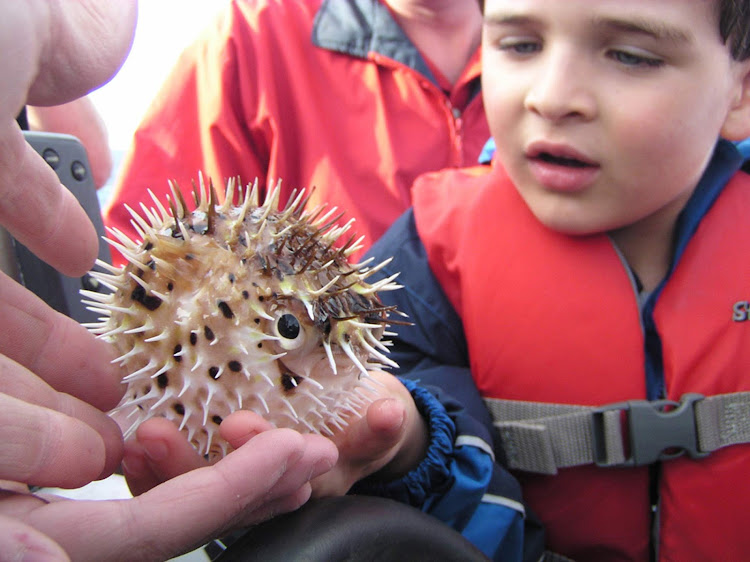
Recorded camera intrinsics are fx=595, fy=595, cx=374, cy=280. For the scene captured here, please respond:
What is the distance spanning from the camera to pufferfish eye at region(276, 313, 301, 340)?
84cm

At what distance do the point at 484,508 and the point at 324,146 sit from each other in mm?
1500

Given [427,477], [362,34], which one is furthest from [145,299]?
[362,34]

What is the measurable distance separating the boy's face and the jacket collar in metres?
0.83

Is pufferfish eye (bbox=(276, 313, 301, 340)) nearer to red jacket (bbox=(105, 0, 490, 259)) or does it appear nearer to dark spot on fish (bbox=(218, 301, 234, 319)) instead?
dark spot on fish (bbox=(218, 301, 234, 319))

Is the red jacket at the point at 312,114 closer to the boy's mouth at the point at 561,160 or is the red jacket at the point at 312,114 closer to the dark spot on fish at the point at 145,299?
the boy's mouth at the point at 561,160

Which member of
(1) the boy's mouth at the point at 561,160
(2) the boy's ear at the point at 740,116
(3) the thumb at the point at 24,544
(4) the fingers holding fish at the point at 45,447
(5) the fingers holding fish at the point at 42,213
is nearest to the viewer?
(3) the thumb at the point at 24,544

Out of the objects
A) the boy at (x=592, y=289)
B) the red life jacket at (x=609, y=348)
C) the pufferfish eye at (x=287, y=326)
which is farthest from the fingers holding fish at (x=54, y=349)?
the red life jacket at (x=609, y=348)

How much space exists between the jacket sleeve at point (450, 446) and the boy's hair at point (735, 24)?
0.95 m

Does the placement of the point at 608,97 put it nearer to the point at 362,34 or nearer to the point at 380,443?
the point at 380,443

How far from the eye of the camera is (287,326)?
839 mm

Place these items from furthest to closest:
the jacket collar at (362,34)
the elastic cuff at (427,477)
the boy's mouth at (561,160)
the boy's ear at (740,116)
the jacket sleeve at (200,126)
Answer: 1. the jacket collar at (362,34)
2. the jacket sleeve at (200,126)
3. the boy's ear at (740,116)
4. the boy's mouth at (561,160)
5. the elastic cuff at (427,477)

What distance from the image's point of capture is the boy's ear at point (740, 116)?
1616 mm

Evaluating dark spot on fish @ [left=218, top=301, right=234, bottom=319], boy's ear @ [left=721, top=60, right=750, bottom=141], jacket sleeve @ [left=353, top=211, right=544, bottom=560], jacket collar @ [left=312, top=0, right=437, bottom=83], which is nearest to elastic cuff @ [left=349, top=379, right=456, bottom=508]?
jacket sleeve @ [left=353, top=211, right=544, bottom=560]

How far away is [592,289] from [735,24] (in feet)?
2.35
